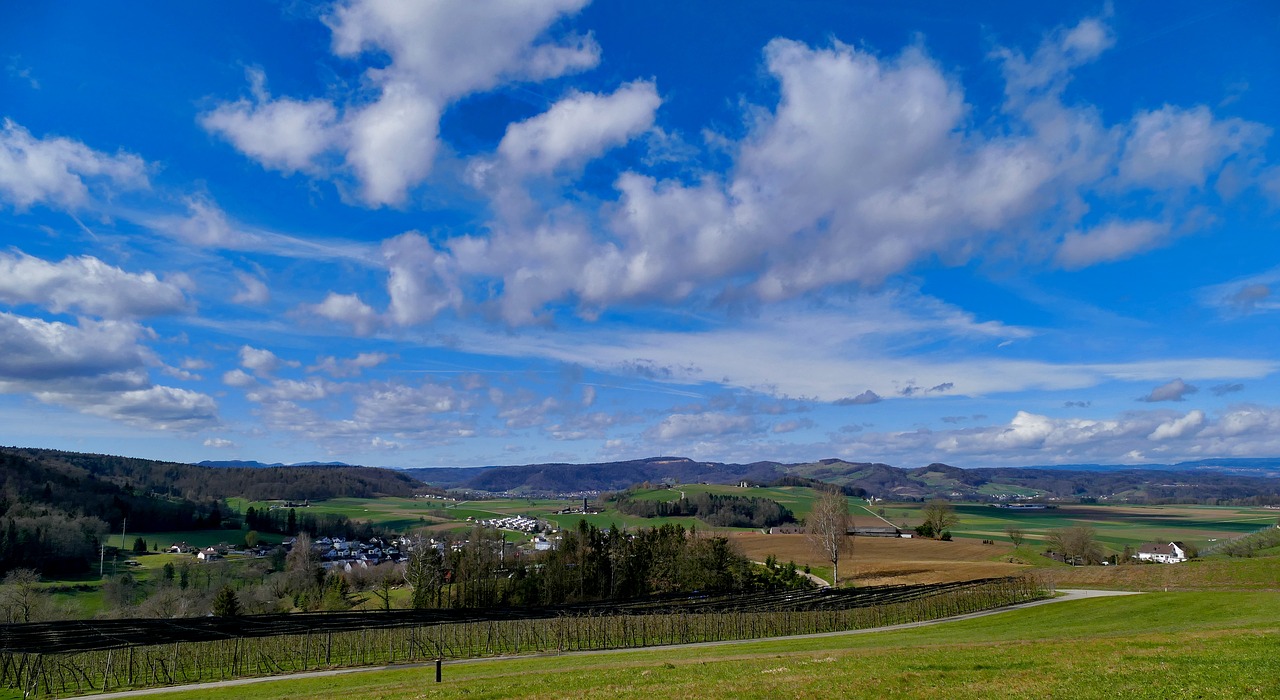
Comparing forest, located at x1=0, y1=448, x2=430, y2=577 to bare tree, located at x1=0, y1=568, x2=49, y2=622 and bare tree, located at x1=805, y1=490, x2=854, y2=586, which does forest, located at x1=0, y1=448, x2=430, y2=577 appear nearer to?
bare tree, located at x1=0, y1=568, x2=49, y2=622

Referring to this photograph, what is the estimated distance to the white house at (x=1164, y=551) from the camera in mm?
117531

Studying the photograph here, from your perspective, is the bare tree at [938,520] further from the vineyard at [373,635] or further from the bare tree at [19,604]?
the bare tree at [19,604]

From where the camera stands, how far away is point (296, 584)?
105 metres

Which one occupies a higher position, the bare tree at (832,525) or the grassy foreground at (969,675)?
the grassy foreground at (969,675)

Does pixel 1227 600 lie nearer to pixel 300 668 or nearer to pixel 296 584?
pixel 300 668

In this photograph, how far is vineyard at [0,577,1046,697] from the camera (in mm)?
42844

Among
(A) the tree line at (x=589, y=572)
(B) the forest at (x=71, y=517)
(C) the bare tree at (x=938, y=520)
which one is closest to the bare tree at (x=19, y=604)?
(A) the tree line at (x=589, y=572)

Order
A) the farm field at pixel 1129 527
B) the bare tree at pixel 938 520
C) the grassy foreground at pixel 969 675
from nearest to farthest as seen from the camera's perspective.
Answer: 1. the grassy foreground at pixel 969 675
2. the bare tree at pixel 938 520
3. the farm field at pixel 1129 527

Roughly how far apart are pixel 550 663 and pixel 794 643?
1473 centimetres

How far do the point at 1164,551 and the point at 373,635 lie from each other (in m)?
139

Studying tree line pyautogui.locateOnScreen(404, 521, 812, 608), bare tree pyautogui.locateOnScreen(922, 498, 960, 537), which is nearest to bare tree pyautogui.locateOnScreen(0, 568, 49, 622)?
tree line pyautogui.locateOnScreen(404, 521, 812, 608)

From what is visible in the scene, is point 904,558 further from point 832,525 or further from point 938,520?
point 938,520

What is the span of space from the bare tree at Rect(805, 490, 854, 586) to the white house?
64.8 meters

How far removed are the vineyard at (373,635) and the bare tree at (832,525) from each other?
24.3 m
